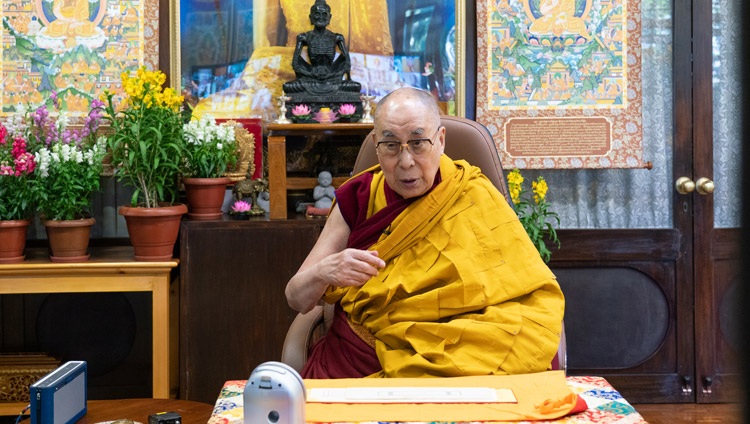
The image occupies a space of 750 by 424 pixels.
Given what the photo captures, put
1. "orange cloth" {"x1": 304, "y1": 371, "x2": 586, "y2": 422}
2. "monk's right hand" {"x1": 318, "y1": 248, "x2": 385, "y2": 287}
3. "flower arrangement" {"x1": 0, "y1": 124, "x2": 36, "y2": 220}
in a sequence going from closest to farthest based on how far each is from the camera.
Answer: "orange cloth" {"x1": 304, "y1": 371, "x2": 586, "y2": 422} → "monk's right hand" {"x1": 318, "y1": 248, "x2": 385, "y2": 287} → "flower arrangement" {"x1": 0, "y1": 124, "x2": 36, "y2": 220}

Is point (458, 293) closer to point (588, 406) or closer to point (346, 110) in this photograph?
point (588, 406)

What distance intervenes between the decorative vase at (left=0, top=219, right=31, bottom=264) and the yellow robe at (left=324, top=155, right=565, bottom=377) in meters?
1.47

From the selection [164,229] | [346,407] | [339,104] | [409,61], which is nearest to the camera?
[346,407]

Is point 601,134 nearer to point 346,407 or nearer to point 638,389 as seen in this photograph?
point 638,389

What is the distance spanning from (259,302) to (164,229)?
0.45m

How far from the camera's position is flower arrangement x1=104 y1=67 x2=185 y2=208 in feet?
9.93

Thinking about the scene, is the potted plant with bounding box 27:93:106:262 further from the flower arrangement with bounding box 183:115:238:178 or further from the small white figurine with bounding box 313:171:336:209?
the small white figurine with bounding box 313:171:336:209

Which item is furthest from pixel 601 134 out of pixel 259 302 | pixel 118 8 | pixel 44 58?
pixel 44 58

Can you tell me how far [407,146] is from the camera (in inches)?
85.8

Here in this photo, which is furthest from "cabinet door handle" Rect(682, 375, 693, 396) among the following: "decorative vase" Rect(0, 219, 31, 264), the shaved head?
"decorative vase" Rect(0, 219, 31, 264)

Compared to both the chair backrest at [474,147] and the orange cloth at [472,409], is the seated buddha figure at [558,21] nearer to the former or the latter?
the chair backrest at [474,147]

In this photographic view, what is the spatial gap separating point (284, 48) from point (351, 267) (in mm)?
1816

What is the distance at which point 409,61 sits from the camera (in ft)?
11.7

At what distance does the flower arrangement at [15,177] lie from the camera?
9.80ft
